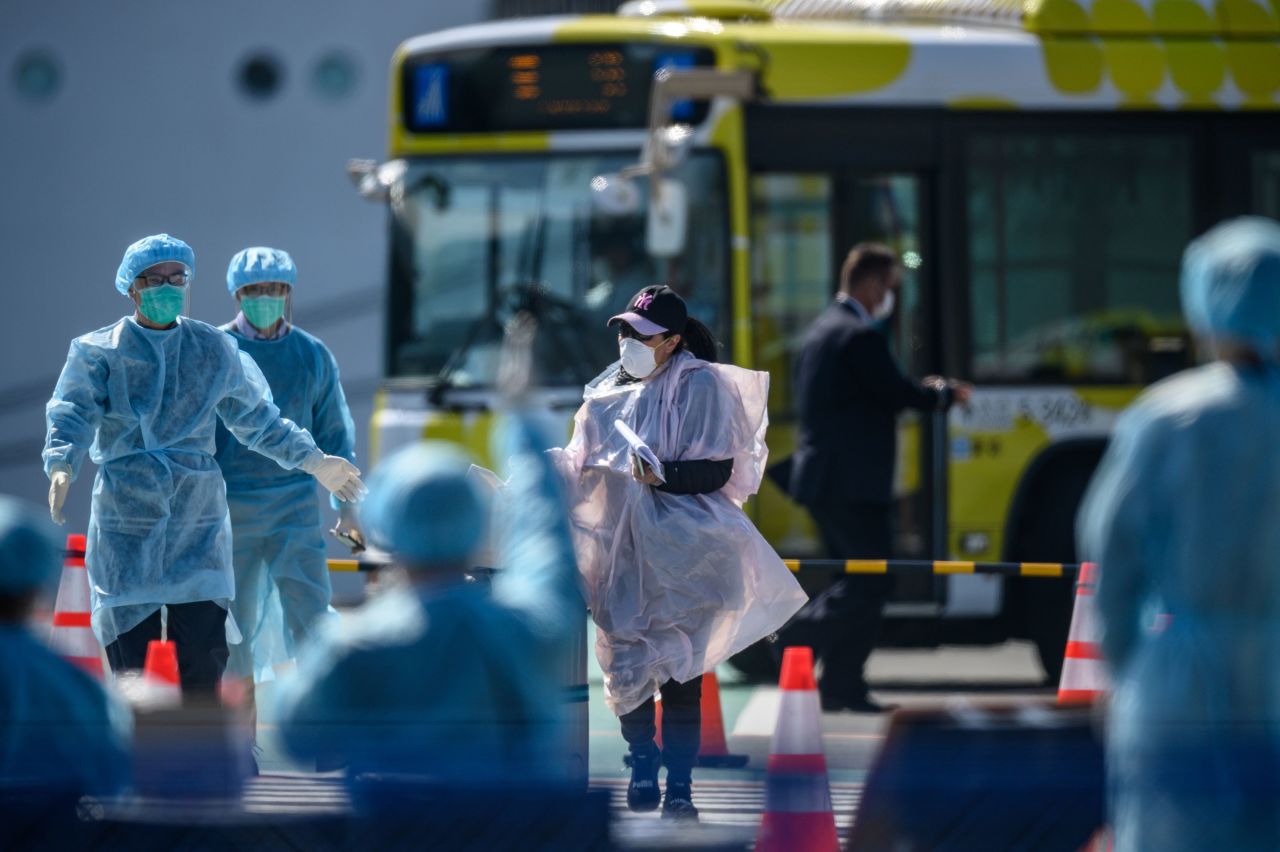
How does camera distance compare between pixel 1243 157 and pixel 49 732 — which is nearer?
pixel 49 732

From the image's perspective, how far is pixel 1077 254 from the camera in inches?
372

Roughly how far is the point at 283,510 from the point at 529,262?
2953 millimetres

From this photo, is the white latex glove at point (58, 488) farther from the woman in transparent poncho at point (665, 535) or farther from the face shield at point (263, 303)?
the woman in transparent poncho at point (665, 535)

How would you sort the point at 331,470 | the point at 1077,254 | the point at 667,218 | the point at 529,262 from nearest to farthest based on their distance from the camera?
the point at 331,470
the point at 667,218
the point at 529,262
the point at 1077,254

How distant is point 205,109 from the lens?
15.5 meters

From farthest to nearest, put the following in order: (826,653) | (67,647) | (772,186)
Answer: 1. (772,186)
2. (826,653)
3. (67,647)

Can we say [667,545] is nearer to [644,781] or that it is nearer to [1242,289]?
[644,781]

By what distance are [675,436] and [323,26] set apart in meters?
11.1

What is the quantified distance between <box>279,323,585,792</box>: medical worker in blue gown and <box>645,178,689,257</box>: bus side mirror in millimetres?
5337

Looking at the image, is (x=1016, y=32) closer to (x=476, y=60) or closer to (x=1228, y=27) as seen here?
(x=1228, y=27)

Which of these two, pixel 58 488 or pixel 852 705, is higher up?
pixel 58 488

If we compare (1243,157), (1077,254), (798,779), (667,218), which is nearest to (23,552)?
(798,779)

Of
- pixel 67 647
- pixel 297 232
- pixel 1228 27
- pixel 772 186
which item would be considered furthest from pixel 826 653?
pixel 297 232

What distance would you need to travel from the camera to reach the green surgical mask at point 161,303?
557 cm
